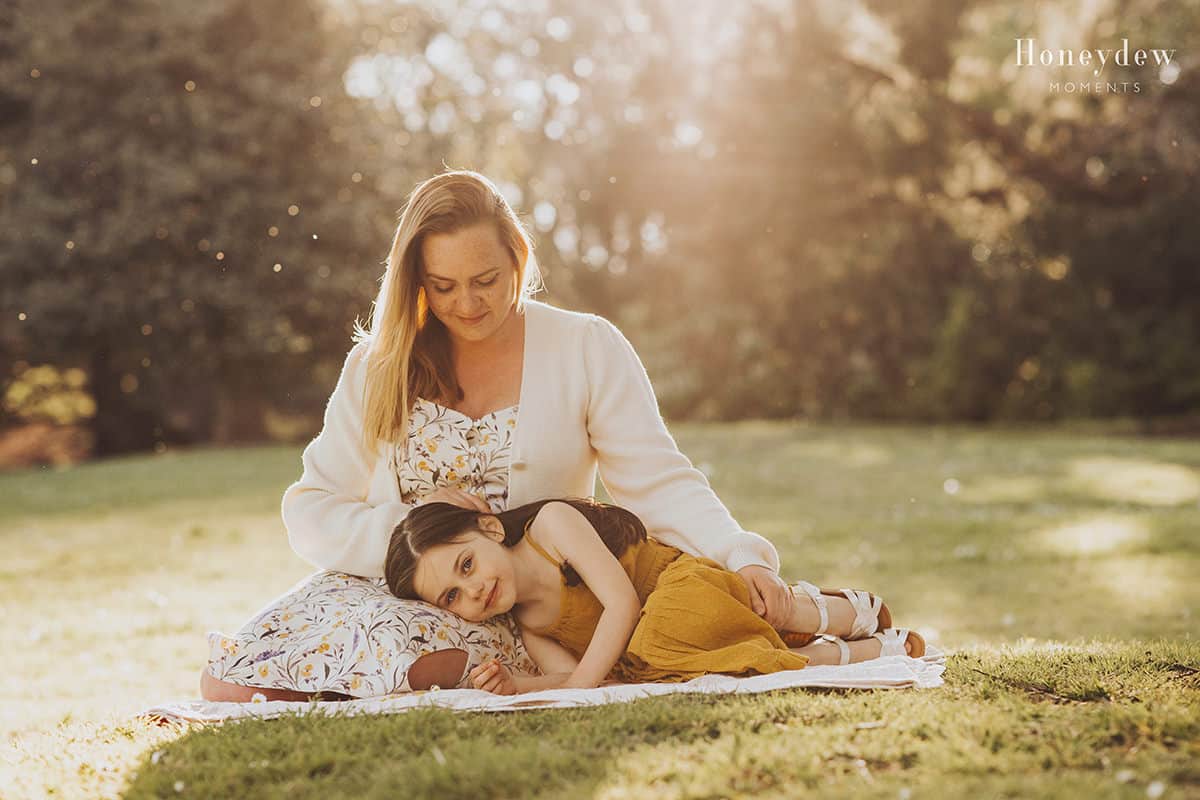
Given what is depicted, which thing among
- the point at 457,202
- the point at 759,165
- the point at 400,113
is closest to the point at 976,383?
the point at 759,165

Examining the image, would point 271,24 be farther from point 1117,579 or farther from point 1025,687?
point 1025,687

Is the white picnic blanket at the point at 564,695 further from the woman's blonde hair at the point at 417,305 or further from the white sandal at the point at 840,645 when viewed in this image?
the woman's blonde hair at the point at 417,305

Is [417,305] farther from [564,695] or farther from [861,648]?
[861,648]

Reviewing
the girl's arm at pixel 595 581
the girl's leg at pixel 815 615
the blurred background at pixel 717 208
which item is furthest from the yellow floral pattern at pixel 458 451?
the blurred background at pixel 717 208

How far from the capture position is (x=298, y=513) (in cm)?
397

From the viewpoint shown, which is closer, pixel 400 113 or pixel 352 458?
pixel 352 458

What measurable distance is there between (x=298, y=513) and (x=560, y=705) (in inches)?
51.2

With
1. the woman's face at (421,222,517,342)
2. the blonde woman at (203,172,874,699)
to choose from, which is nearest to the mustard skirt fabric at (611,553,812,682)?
the blonde woman at (203,172,874,699)

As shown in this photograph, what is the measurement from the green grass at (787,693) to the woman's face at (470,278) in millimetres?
1312

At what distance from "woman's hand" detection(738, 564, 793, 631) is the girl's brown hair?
375 millimetres

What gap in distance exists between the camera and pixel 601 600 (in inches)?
137

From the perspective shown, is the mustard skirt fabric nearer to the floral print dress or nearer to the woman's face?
the floral print dress

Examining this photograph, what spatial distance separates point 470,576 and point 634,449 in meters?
0.79

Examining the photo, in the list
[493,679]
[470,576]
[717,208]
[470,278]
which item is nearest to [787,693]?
[493,679]
